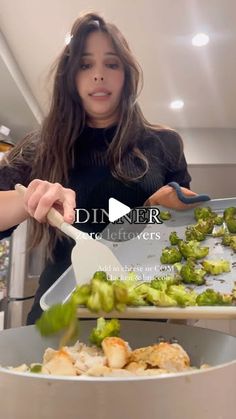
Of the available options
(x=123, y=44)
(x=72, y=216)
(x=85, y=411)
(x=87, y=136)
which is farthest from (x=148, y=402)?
(x=123, y=44)

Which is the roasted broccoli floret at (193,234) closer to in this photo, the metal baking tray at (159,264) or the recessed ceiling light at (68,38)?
the metal baking tray at (159,264)

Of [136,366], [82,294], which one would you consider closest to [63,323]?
[82,294]

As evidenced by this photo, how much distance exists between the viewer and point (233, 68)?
0.69 meters

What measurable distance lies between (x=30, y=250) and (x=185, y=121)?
407 mm

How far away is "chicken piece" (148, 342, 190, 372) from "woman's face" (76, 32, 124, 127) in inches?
17.0

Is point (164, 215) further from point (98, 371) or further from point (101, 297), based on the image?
point (98, 371)

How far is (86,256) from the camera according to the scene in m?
0.61

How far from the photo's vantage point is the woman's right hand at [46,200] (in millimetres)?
626

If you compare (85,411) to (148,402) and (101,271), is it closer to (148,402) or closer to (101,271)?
(148,402)

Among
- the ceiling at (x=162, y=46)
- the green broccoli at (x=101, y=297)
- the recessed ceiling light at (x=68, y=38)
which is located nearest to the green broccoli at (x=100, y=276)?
the green broccoli at (x=101, y=297)

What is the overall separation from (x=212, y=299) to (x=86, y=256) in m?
0.22

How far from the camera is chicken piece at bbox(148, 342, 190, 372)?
1.43 ft

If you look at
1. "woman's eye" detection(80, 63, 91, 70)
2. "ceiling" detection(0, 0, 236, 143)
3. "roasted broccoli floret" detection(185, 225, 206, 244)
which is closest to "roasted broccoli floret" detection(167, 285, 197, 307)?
"roasted broccoli floret" detection(185, 225, 206, 244)

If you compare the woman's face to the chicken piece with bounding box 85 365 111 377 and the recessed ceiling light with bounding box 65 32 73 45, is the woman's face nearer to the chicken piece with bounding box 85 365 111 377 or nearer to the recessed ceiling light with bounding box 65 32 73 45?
the recessed ceiling light with bounding box 65 32 73 45
